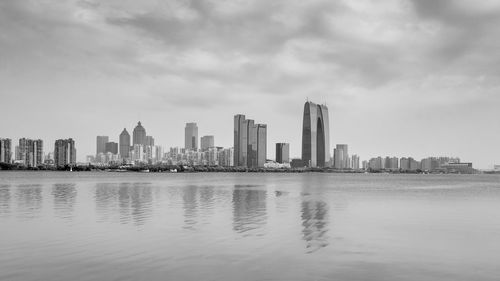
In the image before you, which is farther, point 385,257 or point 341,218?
point 341,218

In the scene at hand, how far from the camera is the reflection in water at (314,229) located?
23972 millimetres

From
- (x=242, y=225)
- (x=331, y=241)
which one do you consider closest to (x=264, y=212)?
(x=242, y=225)

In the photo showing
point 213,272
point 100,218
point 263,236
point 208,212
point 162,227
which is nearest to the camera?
point 213,272

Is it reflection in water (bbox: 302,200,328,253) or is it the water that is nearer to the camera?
the water

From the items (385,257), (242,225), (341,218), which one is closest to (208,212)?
(242,225)

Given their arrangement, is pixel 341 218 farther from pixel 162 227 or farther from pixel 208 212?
pixel 162 227

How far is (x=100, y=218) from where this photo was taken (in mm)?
33781

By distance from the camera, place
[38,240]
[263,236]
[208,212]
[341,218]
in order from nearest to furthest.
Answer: [38,240] → [263,236] → [341,218] → [208,212]

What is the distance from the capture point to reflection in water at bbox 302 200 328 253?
78.6 ft

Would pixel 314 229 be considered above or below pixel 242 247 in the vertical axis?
below

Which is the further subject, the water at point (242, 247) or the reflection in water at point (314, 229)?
the reflection in water at point (314, 229)

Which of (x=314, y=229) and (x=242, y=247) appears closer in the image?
(x=242, y=247)

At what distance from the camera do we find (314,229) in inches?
1174

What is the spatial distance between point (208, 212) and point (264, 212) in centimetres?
518
